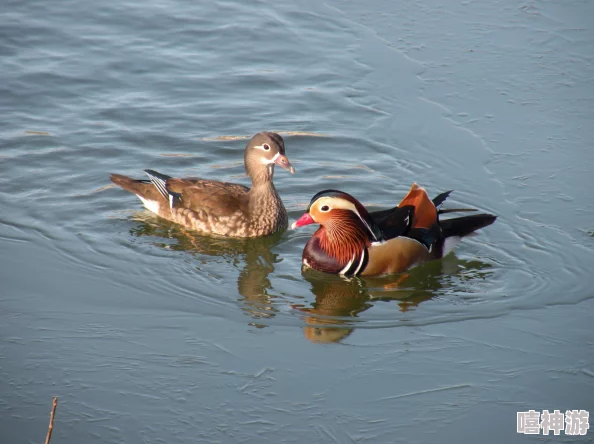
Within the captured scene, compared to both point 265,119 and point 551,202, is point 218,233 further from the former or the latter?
point 551,202

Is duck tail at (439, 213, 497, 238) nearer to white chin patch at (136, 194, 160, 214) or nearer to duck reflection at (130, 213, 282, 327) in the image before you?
duck reflection at (130, 213, 282, 327)

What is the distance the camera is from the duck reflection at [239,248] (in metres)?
8.37

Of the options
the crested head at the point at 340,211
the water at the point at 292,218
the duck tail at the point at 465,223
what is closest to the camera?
the water at the point at 292,218

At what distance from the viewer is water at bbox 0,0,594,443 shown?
6480 mm

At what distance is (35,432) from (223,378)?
1.36 m

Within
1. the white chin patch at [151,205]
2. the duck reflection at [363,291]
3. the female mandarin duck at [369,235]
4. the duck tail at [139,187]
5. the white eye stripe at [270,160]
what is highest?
the white eye stripe at [270,160]

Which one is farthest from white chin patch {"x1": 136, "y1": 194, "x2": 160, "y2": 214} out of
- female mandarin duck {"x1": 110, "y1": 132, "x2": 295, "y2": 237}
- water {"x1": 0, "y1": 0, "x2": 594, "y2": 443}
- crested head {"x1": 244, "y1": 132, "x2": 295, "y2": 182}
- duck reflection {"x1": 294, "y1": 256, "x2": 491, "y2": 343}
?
duck reflection {"x1": 294, "y1": 256, "x2": 491, "y2": 343}

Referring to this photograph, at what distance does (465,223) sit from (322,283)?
1640 millimetres

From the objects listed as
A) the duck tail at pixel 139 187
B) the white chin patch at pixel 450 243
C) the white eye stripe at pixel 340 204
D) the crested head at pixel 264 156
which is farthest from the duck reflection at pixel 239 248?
the white chin patch at pixel 450 243

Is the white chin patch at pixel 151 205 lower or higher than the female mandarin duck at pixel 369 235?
higher

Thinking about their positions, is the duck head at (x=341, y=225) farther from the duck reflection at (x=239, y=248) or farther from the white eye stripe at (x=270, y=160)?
the white eye stripe at (x=270, y=160)

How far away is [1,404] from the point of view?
6.19m

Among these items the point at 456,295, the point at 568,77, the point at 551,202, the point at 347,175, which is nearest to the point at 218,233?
the point at 347,175

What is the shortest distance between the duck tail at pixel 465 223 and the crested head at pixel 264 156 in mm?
1652
